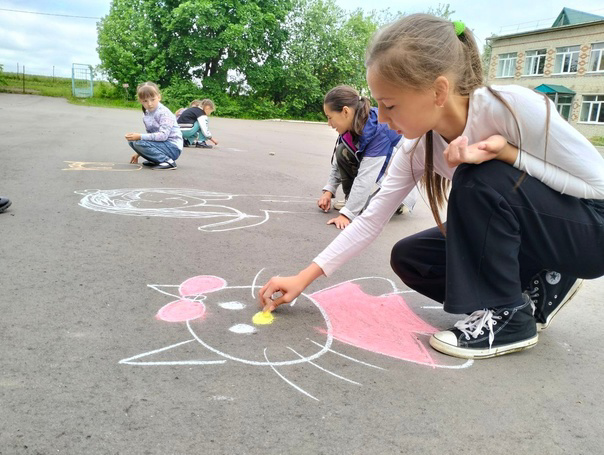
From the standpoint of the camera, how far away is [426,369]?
5.63ft

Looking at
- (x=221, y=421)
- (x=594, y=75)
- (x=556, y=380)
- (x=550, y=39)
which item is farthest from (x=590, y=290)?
(x=550, y=39)

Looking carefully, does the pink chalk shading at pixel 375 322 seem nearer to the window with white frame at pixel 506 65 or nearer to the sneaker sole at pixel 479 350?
the sneaker sole at pixel 479 350

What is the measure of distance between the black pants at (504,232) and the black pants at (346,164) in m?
2.41

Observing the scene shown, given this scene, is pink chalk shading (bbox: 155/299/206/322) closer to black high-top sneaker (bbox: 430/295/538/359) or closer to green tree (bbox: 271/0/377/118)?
black high-top sneaker (bbox: 430/295/538/359)

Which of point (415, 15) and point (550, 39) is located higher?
point (550, 39)

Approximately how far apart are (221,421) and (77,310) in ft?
3.04

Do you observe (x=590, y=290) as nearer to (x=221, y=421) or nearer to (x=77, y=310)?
(x=221, y=421)

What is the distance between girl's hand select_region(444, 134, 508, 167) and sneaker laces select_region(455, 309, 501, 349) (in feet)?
1.88

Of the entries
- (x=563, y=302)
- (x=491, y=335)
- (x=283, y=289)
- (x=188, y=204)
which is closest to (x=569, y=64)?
(x=188, y=204)

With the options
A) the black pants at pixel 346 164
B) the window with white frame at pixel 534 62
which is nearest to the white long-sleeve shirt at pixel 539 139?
the black pants at pixel 346 164

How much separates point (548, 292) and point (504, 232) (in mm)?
461

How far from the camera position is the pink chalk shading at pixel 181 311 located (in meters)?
1.96

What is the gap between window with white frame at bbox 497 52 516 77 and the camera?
103 ft

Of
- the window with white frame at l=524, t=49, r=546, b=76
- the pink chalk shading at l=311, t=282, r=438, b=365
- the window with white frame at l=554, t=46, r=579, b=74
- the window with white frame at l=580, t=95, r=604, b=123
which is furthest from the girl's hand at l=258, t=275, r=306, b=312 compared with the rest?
the window with white frame at l=524, t=49, r=546, b=76
